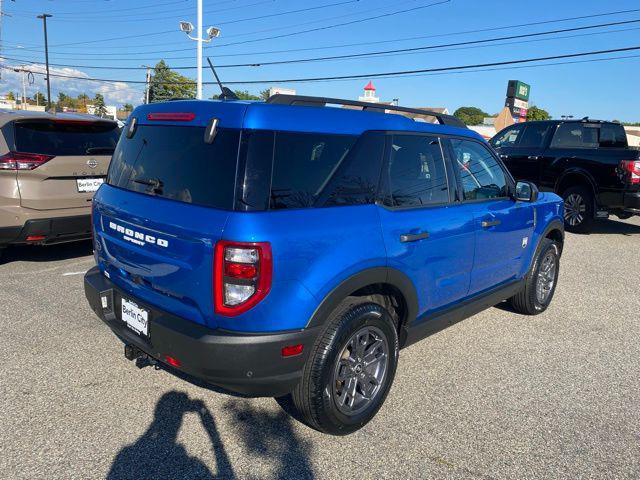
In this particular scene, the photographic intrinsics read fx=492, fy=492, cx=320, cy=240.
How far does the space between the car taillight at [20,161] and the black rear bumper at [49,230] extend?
1.87 feet

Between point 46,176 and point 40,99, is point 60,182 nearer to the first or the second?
point 46,176

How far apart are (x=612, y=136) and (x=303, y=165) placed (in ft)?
30.0

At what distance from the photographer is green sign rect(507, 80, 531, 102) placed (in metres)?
24.9

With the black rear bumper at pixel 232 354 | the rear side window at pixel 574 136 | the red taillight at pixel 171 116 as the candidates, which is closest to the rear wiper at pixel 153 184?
the red taillight at pixel 171 116

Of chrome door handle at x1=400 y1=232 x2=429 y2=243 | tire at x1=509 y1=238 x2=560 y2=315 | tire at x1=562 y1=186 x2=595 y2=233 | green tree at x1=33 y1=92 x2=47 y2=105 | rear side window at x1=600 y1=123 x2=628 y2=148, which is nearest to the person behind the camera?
chrome door handle at x1=400 y1=232 x2=429 y2=243

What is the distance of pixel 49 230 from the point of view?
5246mm

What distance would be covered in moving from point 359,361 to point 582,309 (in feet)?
11.5

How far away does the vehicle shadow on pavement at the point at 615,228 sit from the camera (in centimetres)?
1009

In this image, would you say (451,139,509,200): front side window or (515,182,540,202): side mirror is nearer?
(451,139,509,200): front side window

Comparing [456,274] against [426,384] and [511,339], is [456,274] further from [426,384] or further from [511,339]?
[511,339]

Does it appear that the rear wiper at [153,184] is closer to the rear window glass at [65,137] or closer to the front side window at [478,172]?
the front side window at [478,172]

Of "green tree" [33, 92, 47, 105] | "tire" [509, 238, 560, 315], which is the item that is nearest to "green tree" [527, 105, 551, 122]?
"tire" [509, 238, 560, 315]

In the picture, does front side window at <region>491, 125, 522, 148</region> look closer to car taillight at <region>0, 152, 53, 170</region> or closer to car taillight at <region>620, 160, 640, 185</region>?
car taillight at <region>620, 160, 640, 185</region>

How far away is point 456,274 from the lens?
348 centimetres
